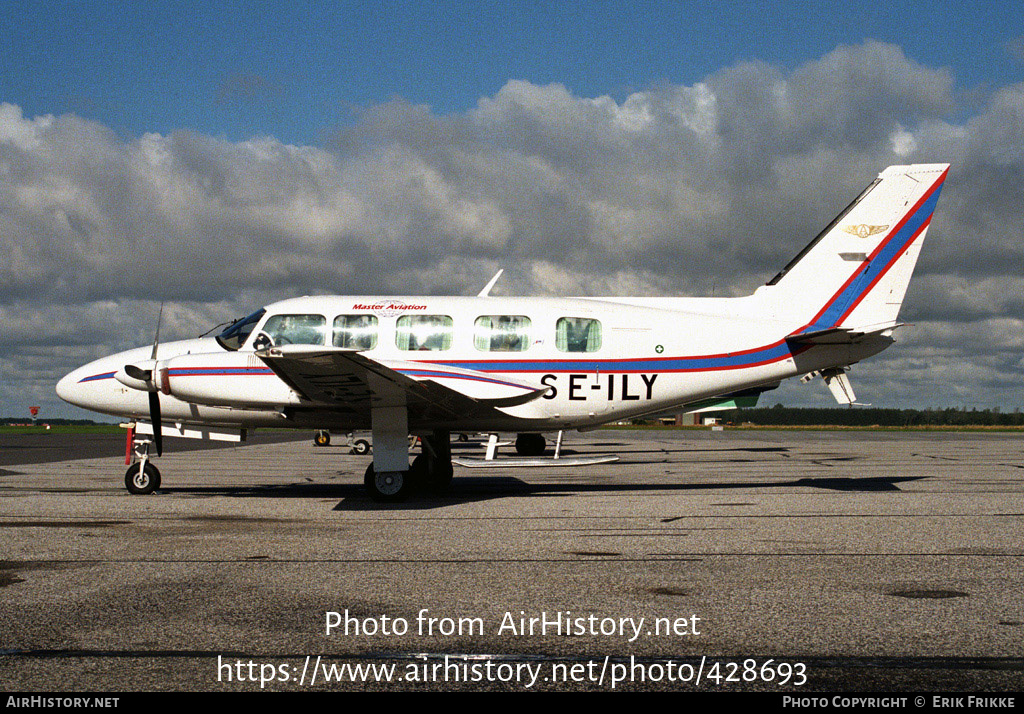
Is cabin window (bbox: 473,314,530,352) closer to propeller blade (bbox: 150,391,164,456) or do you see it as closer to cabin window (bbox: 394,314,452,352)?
cabin window (bbox: 394,314,452,352)

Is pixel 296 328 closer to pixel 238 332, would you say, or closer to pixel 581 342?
pixel 238 332

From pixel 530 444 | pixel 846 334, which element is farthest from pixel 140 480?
pixel 530 444

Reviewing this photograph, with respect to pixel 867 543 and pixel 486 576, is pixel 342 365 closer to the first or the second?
pixel 486 576

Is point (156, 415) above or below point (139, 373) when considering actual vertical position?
below

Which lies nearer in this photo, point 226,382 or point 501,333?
point 226,382

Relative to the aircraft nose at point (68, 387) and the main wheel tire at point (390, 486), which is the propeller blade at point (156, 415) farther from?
the main wheel tire at point (390, 486)

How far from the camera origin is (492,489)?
641 inches

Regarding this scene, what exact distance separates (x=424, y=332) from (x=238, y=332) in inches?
129

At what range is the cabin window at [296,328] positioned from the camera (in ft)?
47.8

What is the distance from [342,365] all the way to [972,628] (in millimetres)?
8728

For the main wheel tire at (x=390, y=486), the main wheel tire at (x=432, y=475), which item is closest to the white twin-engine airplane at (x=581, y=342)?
the main wheel tire at (x=432, y=475)

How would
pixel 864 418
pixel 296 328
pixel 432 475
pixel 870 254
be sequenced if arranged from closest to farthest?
pixel 296 328
pixel 870 254
pixel 432 475
pixel 864 418

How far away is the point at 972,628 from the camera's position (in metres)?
5.47

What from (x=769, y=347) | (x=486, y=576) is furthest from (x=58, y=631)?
(x=769, y=347)
